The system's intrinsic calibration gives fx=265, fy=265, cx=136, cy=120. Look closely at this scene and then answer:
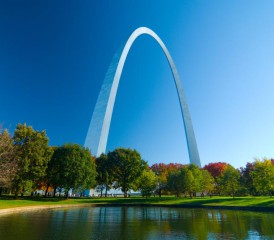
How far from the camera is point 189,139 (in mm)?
62094

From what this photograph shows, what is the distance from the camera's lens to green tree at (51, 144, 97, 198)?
45.5 m

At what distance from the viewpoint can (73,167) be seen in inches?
1822

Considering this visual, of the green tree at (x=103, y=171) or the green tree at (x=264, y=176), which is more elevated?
the green tree at (x=103, y=171)

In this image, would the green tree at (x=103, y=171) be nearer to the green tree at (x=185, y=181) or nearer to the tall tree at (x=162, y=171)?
the tall tree at (x=162, y=171)

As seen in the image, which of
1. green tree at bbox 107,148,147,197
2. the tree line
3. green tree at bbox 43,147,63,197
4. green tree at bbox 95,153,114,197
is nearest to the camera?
the tree line

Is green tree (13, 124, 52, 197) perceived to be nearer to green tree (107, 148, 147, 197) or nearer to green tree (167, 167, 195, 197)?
green tree (107, 148, 147, 197)

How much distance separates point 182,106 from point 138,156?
628 inches

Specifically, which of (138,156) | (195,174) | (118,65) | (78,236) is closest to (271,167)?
(195,174)

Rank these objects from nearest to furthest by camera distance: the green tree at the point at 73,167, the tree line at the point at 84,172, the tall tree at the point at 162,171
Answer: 1. the tree line at the point at 84,172
2. the green tree at the point at 73,167
3. the tall tree at the point at 162,171

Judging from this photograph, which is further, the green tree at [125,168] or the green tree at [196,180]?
the green tree at [125,168]

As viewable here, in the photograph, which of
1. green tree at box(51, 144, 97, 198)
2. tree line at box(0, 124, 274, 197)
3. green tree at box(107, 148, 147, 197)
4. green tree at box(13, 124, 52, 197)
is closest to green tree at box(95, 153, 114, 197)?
tree line at box(0, 124, 274, 197)

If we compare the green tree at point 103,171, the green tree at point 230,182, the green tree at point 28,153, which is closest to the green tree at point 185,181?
the green tree at point 230,182

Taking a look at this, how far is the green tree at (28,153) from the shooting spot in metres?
38.4

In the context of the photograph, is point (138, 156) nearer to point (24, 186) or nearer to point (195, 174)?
point (195, 174)
